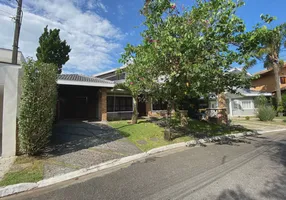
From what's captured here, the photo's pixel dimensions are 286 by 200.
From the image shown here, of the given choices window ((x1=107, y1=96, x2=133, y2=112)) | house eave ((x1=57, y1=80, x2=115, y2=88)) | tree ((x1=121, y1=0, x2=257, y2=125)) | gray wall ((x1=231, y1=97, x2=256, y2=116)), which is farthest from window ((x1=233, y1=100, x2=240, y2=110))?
house eave ((x1=57, y1=80, x2=115, y2=88))

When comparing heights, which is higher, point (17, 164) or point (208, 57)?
point (208, 57)

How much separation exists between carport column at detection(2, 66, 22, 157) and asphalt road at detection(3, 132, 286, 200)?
2811 millimetres

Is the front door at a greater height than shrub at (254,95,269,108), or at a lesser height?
lesser

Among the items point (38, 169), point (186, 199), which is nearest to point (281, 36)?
point (186, 199)

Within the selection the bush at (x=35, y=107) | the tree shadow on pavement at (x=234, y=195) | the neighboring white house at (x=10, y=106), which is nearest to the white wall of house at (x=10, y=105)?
the neighboring white house at (x=10, y=106)

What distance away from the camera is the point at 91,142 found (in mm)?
7969

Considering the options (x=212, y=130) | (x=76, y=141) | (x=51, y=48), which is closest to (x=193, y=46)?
(x=76, y=141)

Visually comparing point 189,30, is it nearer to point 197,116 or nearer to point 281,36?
point 197,116

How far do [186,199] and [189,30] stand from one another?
5.96 m

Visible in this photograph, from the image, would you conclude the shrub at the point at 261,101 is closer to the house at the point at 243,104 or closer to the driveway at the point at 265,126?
the house at the point at 243,104

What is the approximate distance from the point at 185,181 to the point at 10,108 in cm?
619

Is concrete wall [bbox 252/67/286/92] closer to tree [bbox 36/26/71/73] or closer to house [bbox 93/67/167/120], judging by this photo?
house [bbox 93/67/167/120]

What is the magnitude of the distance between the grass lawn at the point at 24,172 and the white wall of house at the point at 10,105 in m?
0.62

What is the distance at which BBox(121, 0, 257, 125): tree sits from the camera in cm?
643
